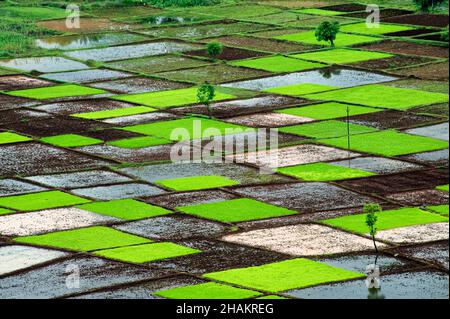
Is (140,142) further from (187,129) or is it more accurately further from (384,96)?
(384,96)

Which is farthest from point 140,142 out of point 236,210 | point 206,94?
point 236,210

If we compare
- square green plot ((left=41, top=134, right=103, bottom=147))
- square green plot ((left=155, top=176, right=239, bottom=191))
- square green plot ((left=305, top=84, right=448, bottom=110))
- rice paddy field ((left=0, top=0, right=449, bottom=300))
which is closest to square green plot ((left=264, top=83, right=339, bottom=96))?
rice paddy field ((left=0, top=0, right=449, bottom=300))

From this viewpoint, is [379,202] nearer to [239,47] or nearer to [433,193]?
[433,193]

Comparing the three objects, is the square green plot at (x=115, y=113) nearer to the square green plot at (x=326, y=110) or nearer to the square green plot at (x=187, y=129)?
the square green plot at (x=187, y=129)

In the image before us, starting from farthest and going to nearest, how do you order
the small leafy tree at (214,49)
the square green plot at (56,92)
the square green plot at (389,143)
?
the small leafy tree at (214,49)
the square green plot at (56,92)
the square green plot at (389,143)

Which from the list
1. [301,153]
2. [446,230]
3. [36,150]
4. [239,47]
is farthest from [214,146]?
[239,47]

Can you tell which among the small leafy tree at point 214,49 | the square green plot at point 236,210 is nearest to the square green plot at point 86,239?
the square green plot at point 236,210
